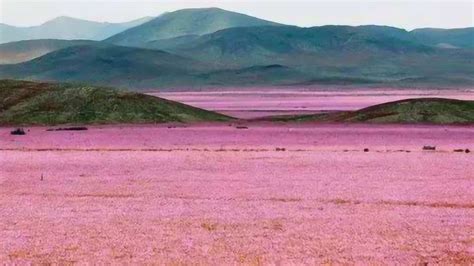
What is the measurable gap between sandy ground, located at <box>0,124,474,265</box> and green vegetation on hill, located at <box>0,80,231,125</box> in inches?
979

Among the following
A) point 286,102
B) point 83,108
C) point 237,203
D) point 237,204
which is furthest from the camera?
point 286,102

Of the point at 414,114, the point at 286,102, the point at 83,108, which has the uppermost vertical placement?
the point at 414,114

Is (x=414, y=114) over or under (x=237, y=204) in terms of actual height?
over

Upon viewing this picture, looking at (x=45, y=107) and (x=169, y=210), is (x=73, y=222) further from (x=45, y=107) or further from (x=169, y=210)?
(x=45, y=107)

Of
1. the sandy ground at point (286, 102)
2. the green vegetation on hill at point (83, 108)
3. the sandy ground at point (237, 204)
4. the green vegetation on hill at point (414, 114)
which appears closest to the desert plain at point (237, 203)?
the sandy ground at point (237, 204)

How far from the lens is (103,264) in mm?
16859

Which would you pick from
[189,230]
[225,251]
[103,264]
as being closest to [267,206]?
[189,230]

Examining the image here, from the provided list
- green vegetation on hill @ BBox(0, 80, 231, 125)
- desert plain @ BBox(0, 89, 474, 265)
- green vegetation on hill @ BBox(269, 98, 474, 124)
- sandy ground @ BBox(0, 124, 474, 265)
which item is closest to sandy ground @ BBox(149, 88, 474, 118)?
green vegetation on hill @ BBox(0, 80, 231, 125)

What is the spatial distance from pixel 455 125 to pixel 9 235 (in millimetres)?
52578

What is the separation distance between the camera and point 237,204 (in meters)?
24.9

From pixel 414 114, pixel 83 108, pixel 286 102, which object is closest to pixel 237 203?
pixel 414 114

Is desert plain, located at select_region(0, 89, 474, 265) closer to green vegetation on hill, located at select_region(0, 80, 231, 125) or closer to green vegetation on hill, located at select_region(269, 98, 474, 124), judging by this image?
green vegetation on hill, located at select_region(269, 98, 474, 124)

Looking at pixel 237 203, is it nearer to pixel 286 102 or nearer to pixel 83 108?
pixel 83 108

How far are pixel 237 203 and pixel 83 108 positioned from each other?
53.4 meters
